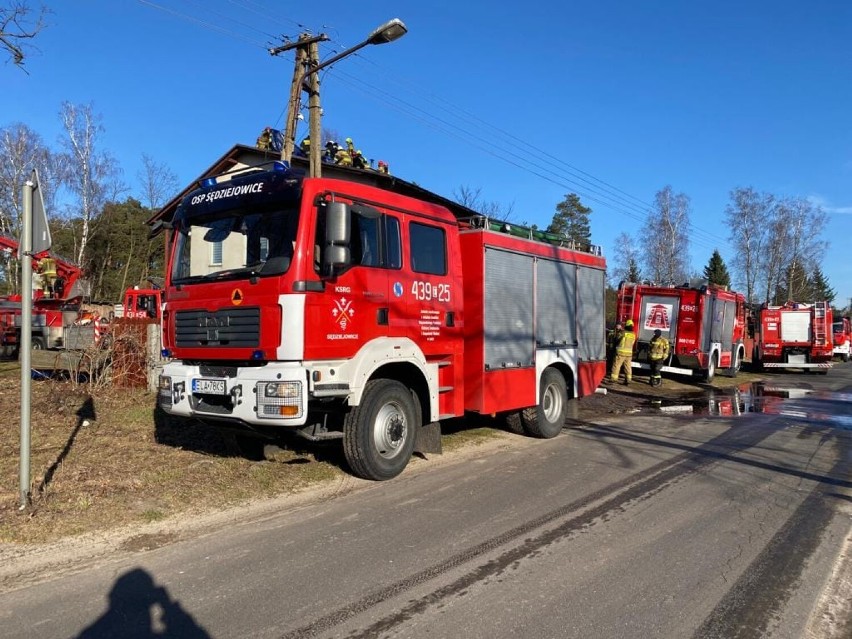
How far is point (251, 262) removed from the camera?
19.7 ft

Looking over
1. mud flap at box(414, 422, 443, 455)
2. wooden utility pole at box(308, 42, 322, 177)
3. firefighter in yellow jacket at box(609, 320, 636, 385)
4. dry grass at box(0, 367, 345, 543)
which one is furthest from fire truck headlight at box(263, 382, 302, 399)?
firefighter in yellow jacket at box(609, 320, 636, 385)

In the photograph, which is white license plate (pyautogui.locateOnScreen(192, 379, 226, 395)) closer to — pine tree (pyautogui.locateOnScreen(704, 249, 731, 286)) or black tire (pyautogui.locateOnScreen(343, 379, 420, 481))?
black tire (pyautogui.locateOnScreen(343, 379, 420, 481))

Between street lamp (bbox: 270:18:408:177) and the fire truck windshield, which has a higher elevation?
street lamp (bbox: 270:18:408:177)

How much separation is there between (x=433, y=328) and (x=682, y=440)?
4.55 metres

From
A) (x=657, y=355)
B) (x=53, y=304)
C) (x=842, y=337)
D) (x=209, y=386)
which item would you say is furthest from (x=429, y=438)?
(x=842, y=337)

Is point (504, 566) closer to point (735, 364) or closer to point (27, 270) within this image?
point (27, 270)

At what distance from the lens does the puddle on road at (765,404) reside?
1248 centimetres

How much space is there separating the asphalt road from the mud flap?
23cm

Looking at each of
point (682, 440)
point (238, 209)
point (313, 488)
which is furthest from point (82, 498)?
point (682, 440)

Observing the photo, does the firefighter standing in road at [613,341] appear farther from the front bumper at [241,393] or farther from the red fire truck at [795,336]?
the front bumper at [241,393]

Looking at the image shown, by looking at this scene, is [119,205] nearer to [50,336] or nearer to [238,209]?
[50,336]

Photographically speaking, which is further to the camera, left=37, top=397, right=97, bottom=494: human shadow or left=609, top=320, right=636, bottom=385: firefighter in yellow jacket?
left=609, top=320, right=636, bottom=385: firefighter in yellow jacket

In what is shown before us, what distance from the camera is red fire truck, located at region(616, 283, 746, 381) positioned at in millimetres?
18594

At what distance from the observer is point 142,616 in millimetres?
3561
